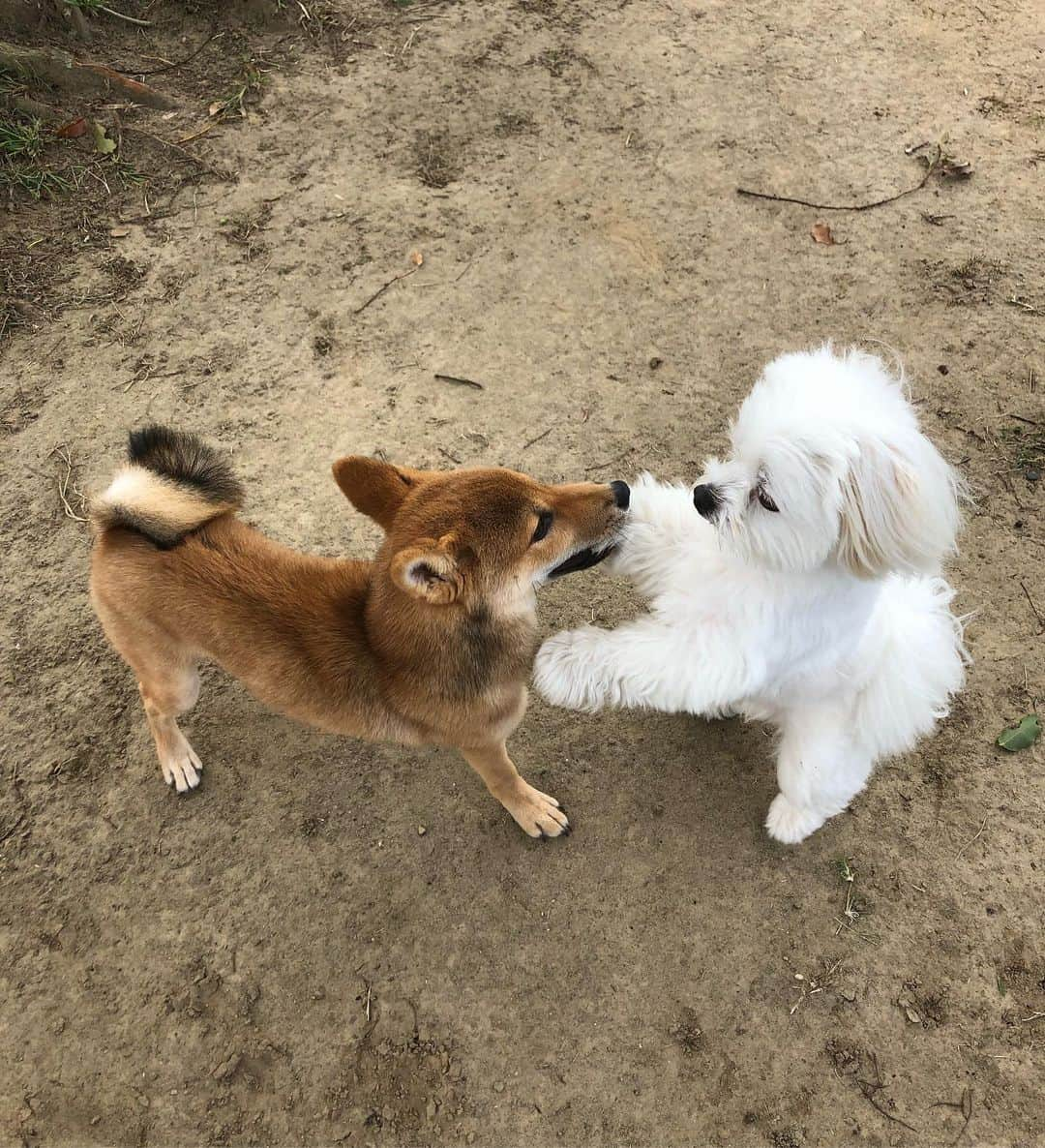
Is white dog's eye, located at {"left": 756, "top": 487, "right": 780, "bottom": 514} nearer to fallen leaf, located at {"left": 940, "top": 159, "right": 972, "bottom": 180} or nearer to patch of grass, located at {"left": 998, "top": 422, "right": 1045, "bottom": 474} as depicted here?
patch of grass, located at {"left": 998, "top": 422, "right": 1045, "bottom": 474}

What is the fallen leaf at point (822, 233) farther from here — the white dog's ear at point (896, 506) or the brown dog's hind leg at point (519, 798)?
the brown dog's hind leg at point (519, 798)

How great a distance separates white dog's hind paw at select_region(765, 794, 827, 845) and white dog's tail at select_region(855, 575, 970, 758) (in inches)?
13.5

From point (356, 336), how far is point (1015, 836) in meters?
3.80

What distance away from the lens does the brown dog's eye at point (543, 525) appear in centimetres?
224

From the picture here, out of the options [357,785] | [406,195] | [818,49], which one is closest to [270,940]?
[357,785]

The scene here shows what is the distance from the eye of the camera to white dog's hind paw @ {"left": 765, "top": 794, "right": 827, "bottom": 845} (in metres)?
2.67

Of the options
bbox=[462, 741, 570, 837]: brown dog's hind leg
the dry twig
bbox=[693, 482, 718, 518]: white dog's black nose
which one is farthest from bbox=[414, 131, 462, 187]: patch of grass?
bbox=[462, 741, 570, 837]: brown dog's hind leg

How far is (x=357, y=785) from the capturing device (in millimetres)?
2908

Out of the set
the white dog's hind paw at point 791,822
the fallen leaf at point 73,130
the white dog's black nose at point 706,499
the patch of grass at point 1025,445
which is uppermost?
the fallen leaf at point 73,130

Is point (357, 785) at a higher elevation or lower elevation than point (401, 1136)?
higher

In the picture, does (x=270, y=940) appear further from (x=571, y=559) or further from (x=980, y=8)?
(x=980, y=8)

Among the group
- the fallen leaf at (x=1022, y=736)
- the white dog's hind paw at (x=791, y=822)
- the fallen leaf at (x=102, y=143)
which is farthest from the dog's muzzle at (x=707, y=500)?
the fallen leaf at (x=102, y=143)

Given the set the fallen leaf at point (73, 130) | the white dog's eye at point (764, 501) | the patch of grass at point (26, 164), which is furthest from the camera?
the fallen leaf at point (73, 130)

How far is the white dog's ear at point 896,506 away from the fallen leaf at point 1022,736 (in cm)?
140
